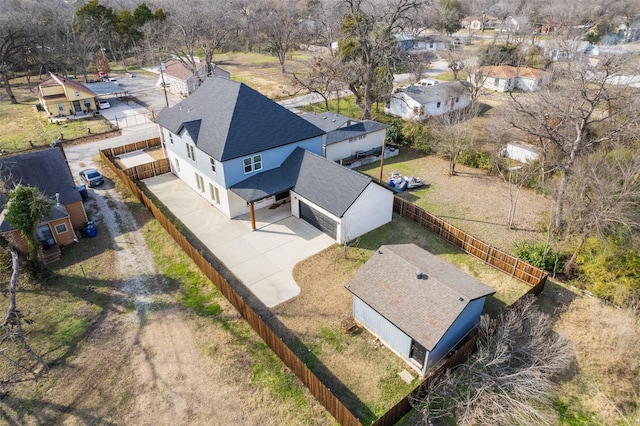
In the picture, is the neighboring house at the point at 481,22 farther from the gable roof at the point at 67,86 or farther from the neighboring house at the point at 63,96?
the neighboring house at the point at 63,96

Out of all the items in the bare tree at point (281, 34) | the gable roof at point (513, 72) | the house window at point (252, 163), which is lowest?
the house window at point (252, 163)

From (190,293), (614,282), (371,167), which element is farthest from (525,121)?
(190,293)

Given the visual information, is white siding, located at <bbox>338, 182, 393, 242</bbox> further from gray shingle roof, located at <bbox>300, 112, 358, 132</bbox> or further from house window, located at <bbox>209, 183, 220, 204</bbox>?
gray shingle roof, located at <bbox>300, 112, 358, 132</bbox>

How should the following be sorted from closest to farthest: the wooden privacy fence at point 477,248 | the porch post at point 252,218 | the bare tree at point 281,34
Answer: the wooden privacy fence at point 477,248 → the porch post at point 252,218 → the bare tree at point 281,34

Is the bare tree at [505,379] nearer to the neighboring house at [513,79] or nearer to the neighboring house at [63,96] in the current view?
the neighboring house at [513,79]

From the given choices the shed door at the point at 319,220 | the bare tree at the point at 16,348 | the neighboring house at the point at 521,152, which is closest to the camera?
the bare tree at the point at 16,348

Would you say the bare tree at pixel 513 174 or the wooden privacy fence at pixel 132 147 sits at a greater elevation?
the wooden privacy fence at pixel 132 147

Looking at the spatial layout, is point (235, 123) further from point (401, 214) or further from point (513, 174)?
point (513, 174)

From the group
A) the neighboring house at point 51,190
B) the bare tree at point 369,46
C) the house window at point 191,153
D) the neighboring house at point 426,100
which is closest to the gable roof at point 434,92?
the neighboring house at point 426,100

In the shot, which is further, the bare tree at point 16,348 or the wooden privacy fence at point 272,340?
the bare tree at point 16,348
